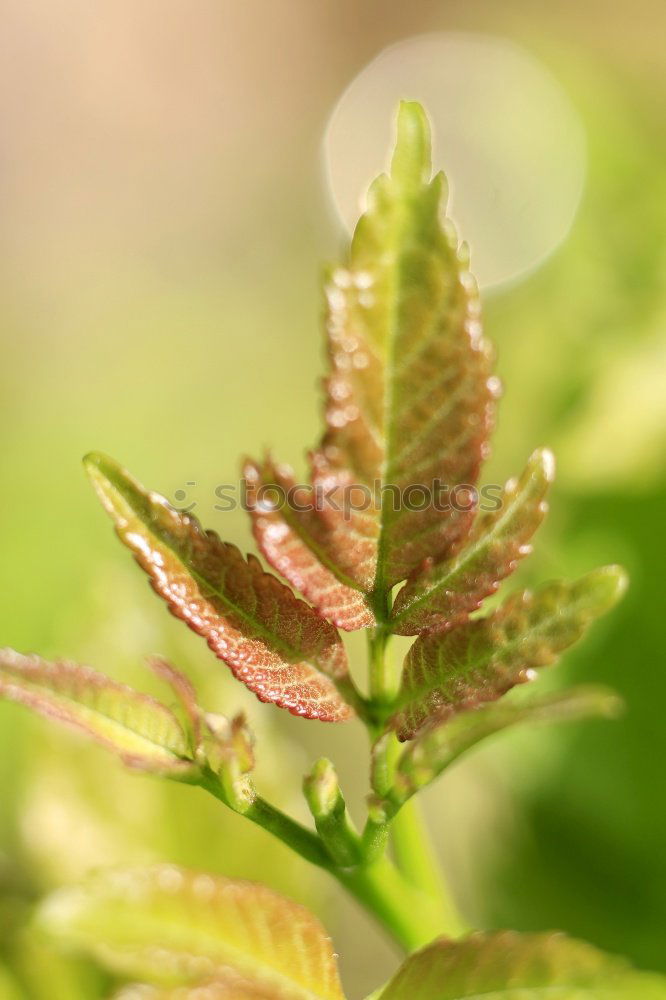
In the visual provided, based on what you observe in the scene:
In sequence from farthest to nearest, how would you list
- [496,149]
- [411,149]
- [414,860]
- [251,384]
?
[251,384] < [496,149] < [414,860] < [411,149]

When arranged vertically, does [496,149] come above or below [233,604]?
above

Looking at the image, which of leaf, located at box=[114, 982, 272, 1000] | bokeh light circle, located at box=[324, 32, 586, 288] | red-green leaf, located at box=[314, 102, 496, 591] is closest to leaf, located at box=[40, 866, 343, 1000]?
leaf, located at box=[114, 982, 272, 1000]

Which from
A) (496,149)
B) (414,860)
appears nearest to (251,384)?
(496,149)

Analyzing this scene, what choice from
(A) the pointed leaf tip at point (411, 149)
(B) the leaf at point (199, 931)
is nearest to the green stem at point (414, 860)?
(B) the leaf at point (199, 931)

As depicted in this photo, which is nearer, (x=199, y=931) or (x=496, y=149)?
(x=199, y=931)

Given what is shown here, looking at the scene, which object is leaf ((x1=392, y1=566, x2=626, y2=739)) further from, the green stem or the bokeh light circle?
the bokeh light circle

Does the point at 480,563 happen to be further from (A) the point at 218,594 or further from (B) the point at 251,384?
(B) the point at 251,384

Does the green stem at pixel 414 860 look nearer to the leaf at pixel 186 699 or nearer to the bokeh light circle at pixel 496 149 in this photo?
the leaf at pixel 186 699
